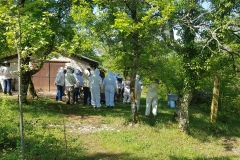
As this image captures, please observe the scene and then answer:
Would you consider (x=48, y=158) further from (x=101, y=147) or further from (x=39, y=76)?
(x=39, y=76)

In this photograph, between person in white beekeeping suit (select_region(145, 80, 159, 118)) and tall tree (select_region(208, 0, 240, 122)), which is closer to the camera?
tall tree (select_region(208, 0, 240, 122))

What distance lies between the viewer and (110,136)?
9820 millimetres

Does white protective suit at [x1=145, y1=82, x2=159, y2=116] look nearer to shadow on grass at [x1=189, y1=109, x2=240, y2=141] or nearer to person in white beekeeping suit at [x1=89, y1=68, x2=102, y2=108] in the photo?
shadow on grass at [x1=189, y1=109, x2=240, y2=141]

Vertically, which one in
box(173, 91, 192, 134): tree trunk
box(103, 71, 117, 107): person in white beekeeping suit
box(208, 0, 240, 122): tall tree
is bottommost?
box(173, 91, 192, 134): tree trunk

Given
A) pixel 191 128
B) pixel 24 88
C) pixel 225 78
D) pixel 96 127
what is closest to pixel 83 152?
pixel 96 127

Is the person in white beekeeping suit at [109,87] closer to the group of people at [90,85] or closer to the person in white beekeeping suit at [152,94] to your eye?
the group of people at [90,85]

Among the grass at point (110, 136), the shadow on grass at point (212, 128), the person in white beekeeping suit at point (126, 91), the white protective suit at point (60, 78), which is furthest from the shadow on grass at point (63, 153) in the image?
the person in white beekeeping suit at point (126, 91)

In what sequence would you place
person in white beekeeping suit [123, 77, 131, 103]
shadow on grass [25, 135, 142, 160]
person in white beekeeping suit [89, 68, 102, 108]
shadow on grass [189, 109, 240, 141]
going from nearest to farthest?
shadow on grass [25, 135, 142, 160] < shadow on grass [189, 109, 240, 141] < person in white beekeeping suit [89, 68, 102, 108] < person in white beekeeping suit [123, 77, 131, 103]

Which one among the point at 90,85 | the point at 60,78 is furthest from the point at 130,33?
the point at 60,78

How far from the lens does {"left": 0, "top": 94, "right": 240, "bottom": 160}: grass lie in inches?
293

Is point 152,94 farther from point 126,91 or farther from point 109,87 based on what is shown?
point 126,91

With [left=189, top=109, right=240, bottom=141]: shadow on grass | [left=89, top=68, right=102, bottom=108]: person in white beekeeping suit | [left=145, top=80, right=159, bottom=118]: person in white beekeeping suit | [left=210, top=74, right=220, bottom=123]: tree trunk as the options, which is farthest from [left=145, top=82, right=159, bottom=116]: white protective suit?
[left=89, top=68, right=102, bottom=108]: person in white beekeeping suit

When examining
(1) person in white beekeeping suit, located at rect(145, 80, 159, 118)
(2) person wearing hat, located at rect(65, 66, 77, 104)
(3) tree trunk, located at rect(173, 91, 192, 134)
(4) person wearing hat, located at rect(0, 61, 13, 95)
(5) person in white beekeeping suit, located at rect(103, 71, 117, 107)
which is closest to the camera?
(3) tree trunk, located at rect(173, 91, 192, 134)

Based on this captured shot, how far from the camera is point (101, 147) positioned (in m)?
8.77
